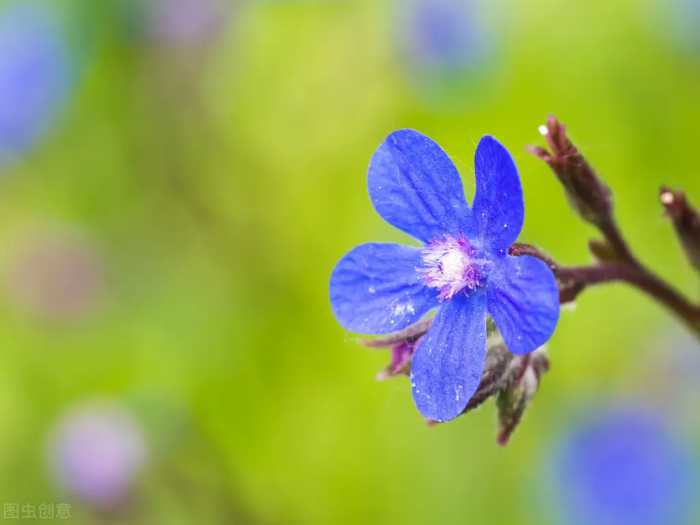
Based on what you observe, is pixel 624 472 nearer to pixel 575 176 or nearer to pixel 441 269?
pixel 575 176

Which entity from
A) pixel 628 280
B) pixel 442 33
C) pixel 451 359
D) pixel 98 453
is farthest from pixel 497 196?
pixel 442 33

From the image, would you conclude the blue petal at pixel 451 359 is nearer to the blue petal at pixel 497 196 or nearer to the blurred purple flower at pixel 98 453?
the blue petal at pixel 497 196

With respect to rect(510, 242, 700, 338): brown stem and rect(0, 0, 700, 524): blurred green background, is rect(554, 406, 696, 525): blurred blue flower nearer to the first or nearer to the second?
rect(0, 0, 700, 524): blurred green background

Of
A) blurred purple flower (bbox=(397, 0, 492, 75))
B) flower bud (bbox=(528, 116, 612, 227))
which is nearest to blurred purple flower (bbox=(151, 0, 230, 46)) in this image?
blurred purple flower (bbox=(397, 0, 492, 75))

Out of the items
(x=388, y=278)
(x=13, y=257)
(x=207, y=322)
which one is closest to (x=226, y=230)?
(x=207, y=322)

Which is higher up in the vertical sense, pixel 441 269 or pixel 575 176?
pixel 575 176
